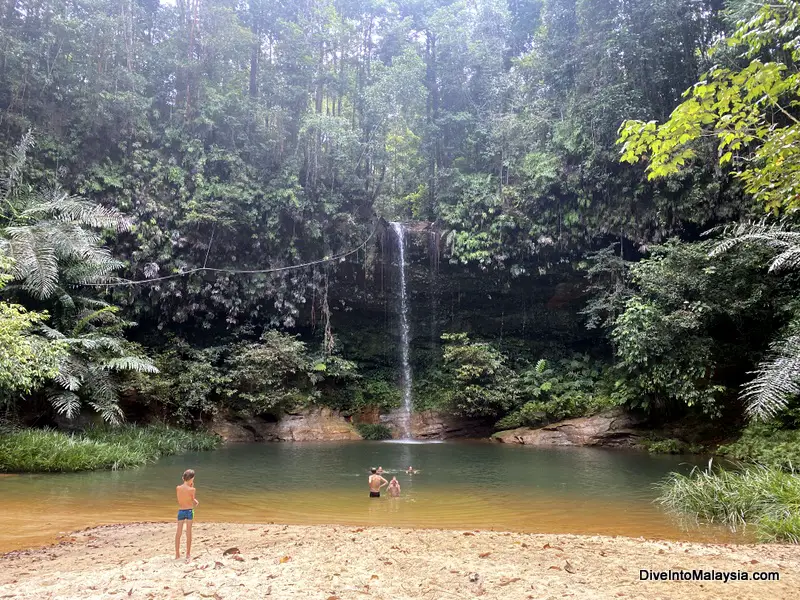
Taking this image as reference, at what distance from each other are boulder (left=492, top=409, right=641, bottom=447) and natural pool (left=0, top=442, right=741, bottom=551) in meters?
2.58

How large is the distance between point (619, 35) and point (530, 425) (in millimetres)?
12643

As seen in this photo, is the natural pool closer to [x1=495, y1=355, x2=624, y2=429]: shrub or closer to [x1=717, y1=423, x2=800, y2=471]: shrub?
[x1=717, y1=423, x2=800, y2=471]: shrub

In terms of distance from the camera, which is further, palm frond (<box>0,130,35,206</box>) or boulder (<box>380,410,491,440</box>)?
boulder (<box>380,410,491,440</box>)

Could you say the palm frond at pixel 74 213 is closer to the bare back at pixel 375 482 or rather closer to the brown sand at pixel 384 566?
the bare back at pixel 375 482

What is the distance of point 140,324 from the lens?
18.2 metres

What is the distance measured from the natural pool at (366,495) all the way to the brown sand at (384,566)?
1024 millimetres

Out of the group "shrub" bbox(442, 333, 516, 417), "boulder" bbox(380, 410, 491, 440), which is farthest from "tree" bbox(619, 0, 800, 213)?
"boulder" bbox(380, 410, 491, 440)

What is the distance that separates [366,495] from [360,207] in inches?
540

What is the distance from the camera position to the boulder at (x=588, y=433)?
15102 mm

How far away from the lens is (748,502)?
19.1 feet

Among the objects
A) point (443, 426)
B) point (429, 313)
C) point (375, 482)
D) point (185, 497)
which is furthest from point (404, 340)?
point (185, 497)

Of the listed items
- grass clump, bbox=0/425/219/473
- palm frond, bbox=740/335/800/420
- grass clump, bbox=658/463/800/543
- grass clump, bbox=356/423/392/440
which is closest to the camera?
grass clump, bbox=658/463/800/543

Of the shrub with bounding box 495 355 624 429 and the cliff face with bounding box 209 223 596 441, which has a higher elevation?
the cliff face with bounding box 209 223 596 441

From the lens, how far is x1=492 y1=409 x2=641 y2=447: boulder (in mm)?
15102
